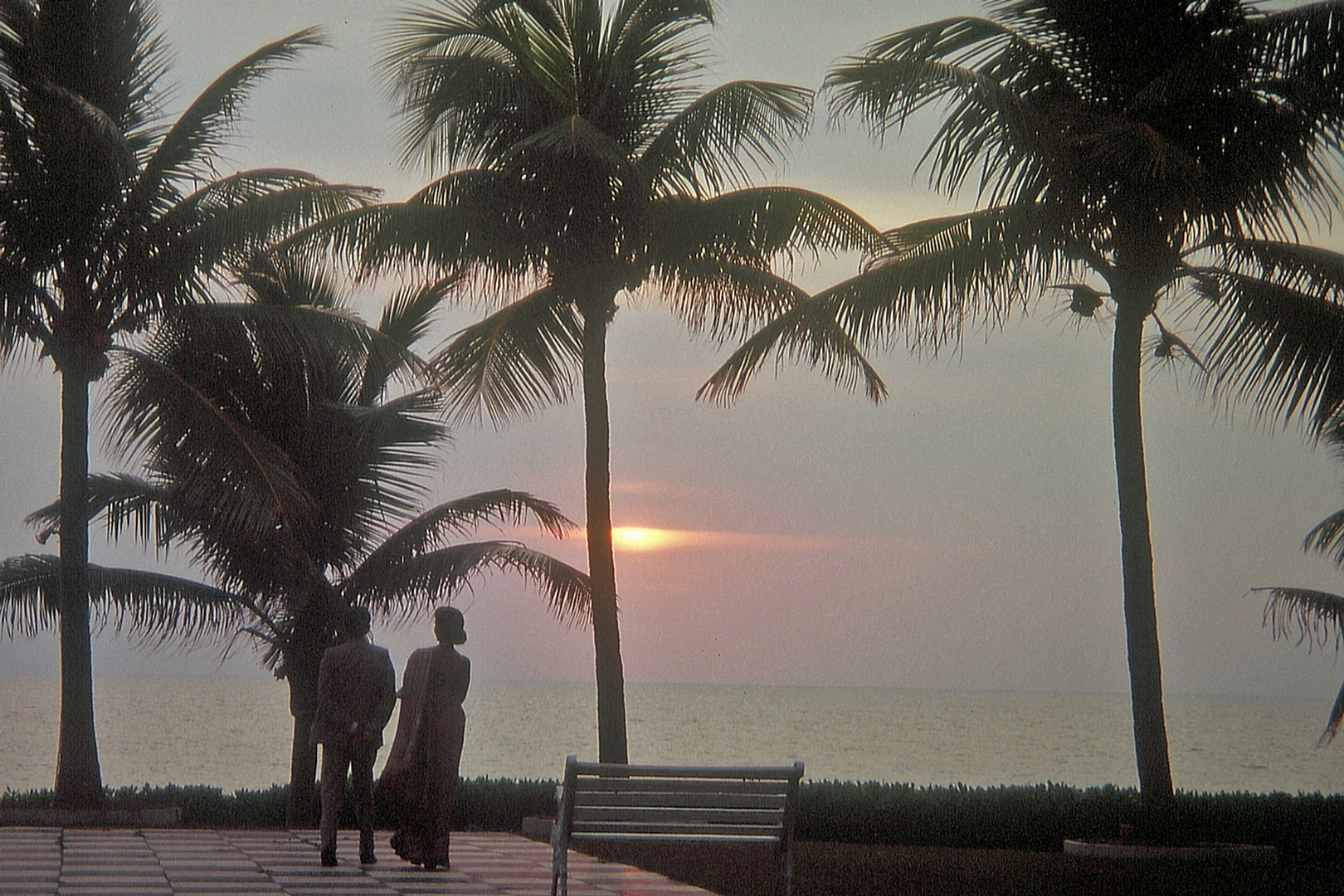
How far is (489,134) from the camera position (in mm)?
15672

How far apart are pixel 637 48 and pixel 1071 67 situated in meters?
4.61

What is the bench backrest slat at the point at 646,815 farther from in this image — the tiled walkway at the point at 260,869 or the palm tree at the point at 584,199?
the palm tree at the point at 584,199

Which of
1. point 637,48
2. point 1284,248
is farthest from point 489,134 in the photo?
point 1284,248

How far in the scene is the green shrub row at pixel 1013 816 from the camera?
12.5 m

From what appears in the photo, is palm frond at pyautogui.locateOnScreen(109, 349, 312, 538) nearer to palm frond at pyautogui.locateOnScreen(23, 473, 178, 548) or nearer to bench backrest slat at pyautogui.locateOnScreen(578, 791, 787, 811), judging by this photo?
palm frond at pyautogui.locateOnScreen(23, 473, 178, 548)

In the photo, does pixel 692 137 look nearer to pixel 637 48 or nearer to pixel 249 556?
pixel 637 48

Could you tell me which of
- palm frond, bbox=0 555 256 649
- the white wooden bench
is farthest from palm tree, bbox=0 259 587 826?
the white wooden bench

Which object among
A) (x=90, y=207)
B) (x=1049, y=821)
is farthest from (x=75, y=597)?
(x=1049, y=821)

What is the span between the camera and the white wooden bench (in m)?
7.88

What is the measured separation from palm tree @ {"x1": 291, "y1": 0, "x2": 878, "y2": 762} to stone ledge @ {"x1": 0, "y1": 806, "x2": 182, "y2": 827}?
12.9 feet

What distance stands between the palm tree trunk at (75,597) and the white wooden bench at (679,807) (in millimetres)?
7798

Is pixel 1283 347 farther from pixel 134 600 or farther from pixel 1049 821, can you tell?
pixel 134 600

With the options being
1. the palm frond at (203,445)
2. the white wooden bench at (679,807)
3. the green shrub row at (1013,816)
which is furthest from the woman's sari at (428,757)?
the palm frond at (203,445)

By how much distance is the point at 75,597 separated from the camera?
14.6 m
